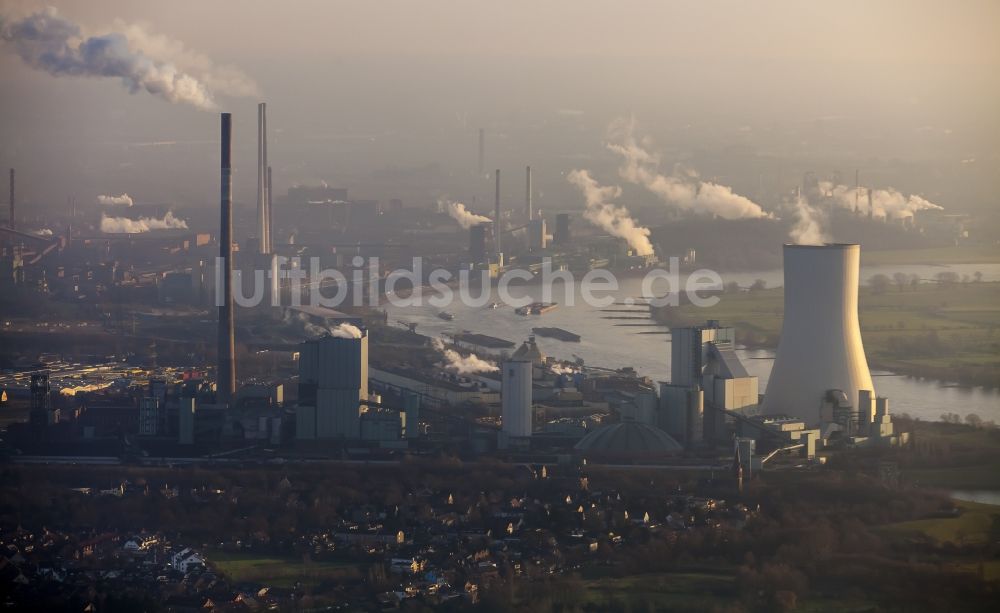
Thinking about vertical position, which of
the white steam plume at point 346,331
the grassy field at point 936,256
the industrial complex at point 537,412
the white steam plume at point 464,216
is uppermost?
the white steam plume at point 464,216

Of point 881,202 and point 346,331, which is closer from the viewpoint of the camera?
point 346,331

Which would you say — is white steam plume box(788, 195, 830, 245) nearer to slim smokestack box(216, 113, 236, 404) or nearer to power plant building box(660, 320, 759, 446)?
slim smokestack box(216, 113, 236, 404)

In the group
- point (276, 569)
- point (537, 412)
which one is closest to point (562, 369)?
point (537, 412)

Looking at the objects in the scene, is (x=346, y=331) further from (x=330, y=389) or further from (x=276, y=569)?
(x=276, y=569)

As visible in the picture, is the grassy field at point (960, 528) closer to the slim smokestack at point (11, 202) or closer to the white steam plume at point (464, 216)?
the slim smokestack at point (11, 202)

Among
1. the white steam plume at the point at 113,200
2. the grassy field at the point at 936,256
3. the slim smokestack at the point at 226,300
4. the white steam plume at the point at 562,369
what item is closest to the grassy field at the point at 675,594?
the slim smokestack at the point at 226,300

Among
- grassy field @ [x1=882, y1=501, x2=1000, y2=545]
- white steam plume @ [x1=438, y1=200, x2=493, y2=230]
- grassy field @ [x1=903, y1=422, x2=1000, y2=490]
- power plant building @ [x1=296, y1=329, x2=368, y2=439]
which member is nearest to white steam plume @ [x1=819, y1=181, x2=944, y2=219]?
white steam plume @ [x1=438, y1=200, x2=493, y2=230]
